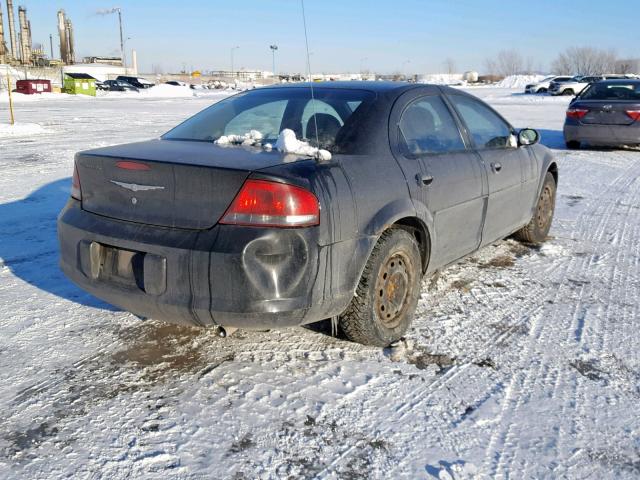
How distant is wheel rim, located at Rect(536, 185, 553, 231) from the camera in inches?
221

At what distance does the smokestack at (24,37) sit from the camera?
74750mm

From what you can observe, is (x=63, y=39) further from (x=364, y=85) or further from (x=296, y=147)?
(x=296, y=147)

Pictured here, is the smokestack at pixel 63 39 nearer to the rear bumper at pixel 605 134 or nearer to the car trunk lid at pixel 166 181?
the rear bumper at pixel 605 134

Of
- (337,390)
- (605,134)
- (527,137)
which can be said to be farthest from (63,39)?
(337,390)

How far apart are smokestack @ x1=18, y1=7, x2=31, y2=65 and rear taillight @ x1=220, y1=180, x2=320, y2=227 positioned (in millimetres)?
81714

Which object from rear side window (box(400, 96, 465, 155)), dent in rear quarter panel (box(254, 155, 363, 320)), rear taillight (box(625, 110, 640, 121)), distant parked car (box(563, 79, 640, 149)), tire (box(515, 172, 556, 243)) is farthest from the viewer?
distant parked car (box(563, 79, 640, 149))

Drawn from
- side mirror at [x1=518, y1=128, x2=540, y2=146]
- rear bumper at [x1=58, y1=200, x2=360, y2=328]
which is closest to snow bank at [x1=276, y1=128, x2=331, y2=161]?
rear bumper at [x1=58, y1=200, x2=360, y2=328]

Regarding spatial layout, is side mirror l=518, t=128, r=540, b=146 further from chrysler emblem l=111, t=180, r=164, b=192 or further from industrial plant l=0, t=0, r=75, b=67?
industrial plant l=0, t=0, r=75, b=67

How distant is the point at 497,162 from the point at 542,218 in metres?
1.47

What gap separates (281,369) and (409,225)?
112 centimetres

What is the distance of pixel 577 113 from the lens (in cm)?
1151

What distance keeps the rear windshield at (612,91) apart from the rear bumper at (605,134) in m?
0.75

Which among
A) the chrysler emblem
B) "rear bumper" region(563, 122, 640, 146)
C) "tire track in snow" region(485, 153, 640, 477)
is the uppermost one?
"rear bumper" region(563, 122, 640, 146)

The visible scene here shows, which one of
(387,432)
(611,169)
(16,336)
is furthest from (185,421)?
(611,169)
